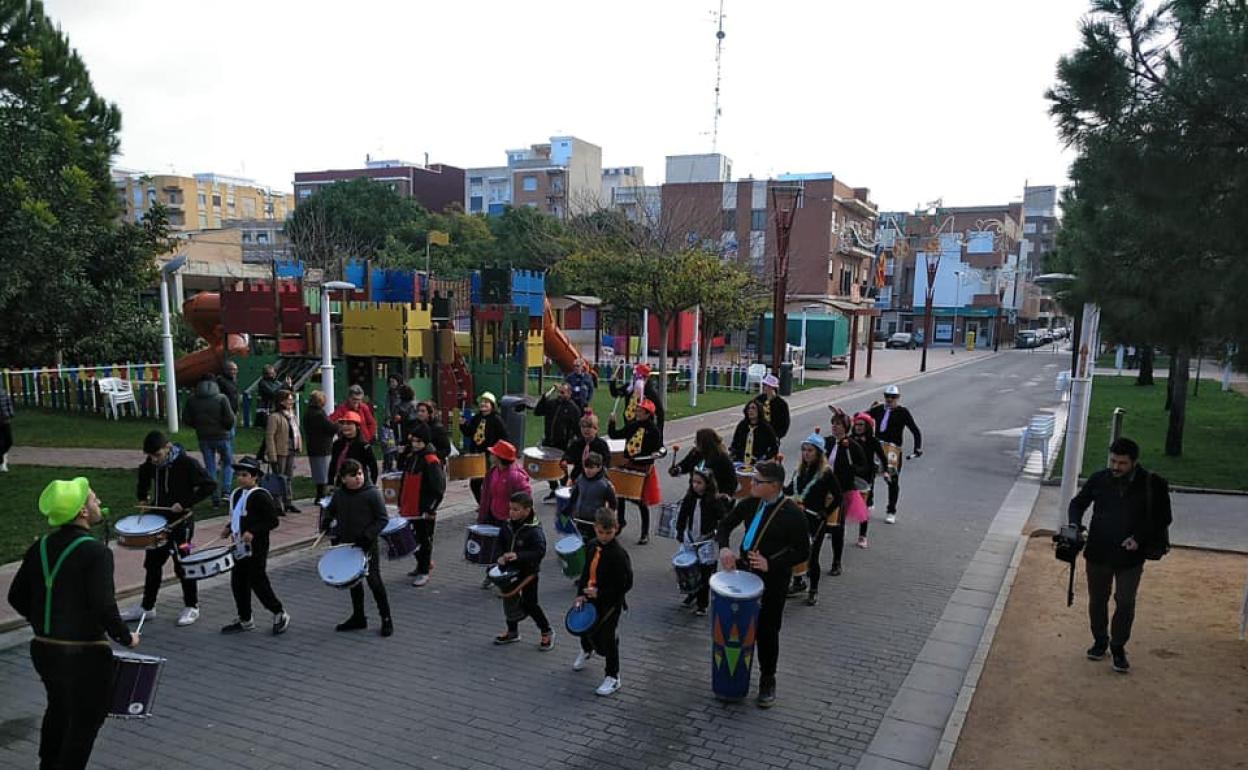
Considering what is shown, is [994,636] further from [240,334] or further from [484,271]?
[240,334]

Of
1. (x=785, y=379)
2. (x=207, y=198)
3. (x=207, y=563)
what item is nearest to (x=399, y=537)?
(x=207, y=563)

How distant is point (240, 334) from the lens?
18.1 meters

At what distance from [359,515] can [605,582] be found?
2.38 meters

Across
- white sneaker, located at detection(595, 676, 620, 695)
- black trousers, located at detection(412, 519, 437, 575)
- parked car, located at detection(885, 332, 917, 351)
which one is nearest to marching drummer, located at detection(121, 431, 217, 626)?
black trousers, located at detection(412, 519, 437, 575)

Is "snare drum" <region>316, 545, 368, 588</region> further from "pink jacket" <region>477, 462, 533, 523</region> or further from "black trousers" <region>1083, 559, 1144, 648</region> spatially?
"black trousers" <region>1083, 559, 1144, 648</region>

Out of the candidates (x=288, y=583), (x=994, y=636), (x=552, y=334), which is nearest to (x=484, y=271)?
(x=552, y=334)

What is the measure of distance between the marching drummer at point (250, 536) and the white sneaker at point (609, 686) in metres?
3.09

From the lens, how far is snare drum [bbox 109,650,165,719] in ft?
15.1

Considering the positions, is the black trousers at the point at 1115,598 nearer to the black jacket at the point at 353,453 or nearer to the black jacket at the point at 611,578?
the black jacket at the point at 611,578

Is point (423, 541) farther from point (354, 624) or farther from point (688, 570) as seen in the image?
point (688, 570)

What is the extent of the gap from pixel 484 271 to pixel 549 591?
11.6 meters

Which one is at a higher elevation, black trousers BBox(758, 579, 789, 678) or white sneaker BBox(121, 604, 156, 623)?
black trousers BBox(758, 579, 789, 678)

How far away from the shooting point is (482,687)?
6230 mm

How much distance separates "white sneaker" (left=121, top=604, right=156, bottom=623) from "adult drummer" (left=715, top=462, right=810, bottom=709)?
17.8 feet
